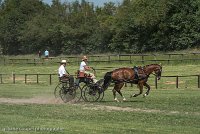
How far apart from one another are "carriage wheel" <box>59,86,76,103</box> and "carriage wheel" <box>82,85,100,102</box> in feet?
2.16

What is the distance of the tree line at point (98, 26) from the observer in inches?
2776

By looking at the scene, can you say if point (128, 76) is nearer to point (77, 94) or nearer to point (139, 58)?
point (77, 94)

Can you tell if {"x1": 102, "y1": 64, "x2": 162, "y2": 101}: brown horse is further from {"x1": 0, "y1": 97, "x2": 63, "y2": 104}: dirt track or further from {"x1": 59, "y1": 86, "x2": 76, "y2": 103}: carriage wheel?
{"x1": 0, "y1": 97, "x2": 63, "y2": 104}: dirt track

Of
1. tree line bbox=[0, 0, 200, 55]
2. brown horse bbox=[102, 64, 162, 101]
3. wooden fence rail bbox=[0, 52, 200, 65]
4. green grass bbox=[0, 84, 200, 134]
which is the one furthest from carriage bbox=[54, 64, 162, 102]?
tree line bbox=[0, 0, 200, 55]

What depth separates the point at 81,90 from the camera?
2416 centimetres

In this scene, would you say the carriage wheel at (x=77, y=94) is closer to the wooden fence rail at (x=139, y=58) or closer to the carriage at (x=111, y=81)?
the carriage at (x=111, y=81)

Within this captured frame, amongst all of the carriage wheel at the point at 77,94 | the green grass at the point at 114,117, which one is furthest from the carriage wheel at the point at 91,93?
the green grass at the point at 114,117

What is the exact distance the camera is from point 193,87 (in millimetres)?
31594

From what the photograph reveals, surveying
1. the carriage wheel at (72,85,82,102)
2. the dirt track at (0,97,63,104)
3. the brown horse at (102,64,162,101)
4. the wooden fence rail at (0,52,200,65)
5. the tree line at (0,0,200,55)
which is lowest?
the dirt track at (0,97,63,104)

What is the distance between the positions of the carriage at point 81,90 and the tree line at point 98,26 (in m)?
44.4

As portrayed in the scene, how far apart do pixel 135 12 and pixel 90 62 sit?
26065 mm

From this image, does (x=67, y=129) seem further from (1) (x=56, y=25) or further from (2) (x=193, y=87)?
(1) (x=56, y=25)

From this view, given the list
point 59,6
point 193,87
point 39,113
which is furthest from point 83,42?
point 39,113

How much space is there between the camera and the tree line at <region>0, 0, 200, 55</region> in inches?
2776
